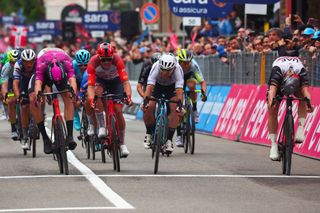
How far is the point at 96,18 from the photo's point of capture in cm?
5425

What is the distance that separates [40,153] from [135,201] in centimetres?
742

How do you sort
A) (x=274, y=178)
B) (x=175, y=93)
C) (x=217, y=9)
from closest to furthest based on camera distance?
1. (x=274, y=178)
2. (x=175, y=93)
3. (x=217, y=9)

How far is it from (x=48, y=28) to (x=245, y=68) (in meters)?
48.2

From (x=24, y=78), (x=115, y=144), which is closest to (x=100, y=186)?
(x=115, y=144)

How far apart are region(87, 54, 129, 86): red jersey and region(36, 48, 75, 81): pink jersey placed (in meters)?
0.27

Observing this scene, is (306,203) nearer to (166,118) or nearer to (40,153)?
(166,118)

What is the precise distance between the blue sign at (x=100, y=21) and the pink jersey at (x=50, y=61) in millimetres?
38364

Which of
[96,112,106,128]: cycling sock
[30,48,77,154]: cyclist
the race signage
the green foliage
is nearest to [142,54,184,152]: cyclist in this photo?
[96,112,106,128]: cycling sock

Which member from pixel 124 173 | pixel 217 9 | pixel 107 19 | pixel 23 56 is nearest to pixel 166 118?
pixel 124 173

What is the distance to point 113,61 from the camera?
15844 mm

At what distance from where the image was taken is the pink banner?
882 inches

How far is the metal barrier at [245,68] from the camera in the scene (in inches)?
795

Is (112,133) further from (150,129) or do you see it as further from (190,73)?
(190,73)

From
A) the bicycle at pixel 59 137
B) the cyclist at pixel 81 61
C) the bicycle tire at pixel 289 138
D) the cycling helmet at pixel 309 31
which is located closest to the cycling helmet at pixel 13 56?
the cyclist at pixel 81 61
